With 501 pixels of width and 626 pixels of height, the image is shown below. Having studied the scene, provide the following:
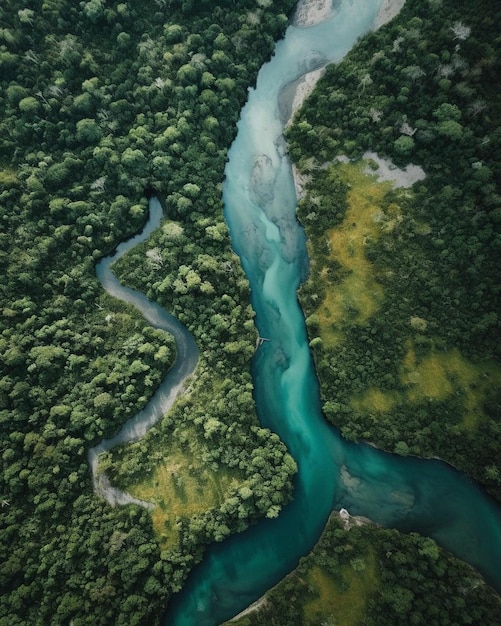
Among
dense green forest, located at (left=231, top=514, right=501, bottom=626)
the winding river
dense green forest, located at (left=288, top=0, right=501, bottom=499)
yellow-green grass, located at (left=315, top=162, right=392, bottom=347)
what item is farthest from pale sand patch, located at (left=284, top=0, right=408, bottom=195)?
dense green forest, located at (left=231, top=514, right=501, bottom=626)

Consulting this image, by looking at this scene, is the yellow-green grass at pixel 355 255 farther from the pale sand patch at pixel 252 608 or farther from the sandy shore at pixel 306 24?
the pale sand patch at pixel 252 608

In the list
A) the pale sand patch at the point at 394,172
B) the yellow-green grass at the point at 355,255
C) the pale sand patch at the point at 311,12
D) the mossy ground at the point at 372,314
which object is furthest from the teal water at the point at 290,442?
the pale sand patch at the point at 394,172

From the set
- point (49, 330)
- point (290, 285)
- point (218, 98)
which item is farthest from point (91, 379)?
point (218, 98)

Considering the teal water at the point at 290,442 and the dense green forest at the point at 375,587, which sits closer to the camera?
the dense green forest at the point at 375,587

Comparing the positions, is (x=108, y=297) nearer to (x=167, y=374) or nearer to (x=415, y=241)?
(x=167, y=374)

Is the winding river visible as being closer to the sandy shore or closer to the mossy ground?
the sandy shore

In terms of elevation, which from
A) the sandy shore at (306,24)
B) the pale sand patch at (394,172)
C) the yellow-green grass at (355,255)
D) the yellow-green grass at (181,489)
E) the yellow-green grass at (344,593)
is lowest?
the yellow-green grass at (344,593)
